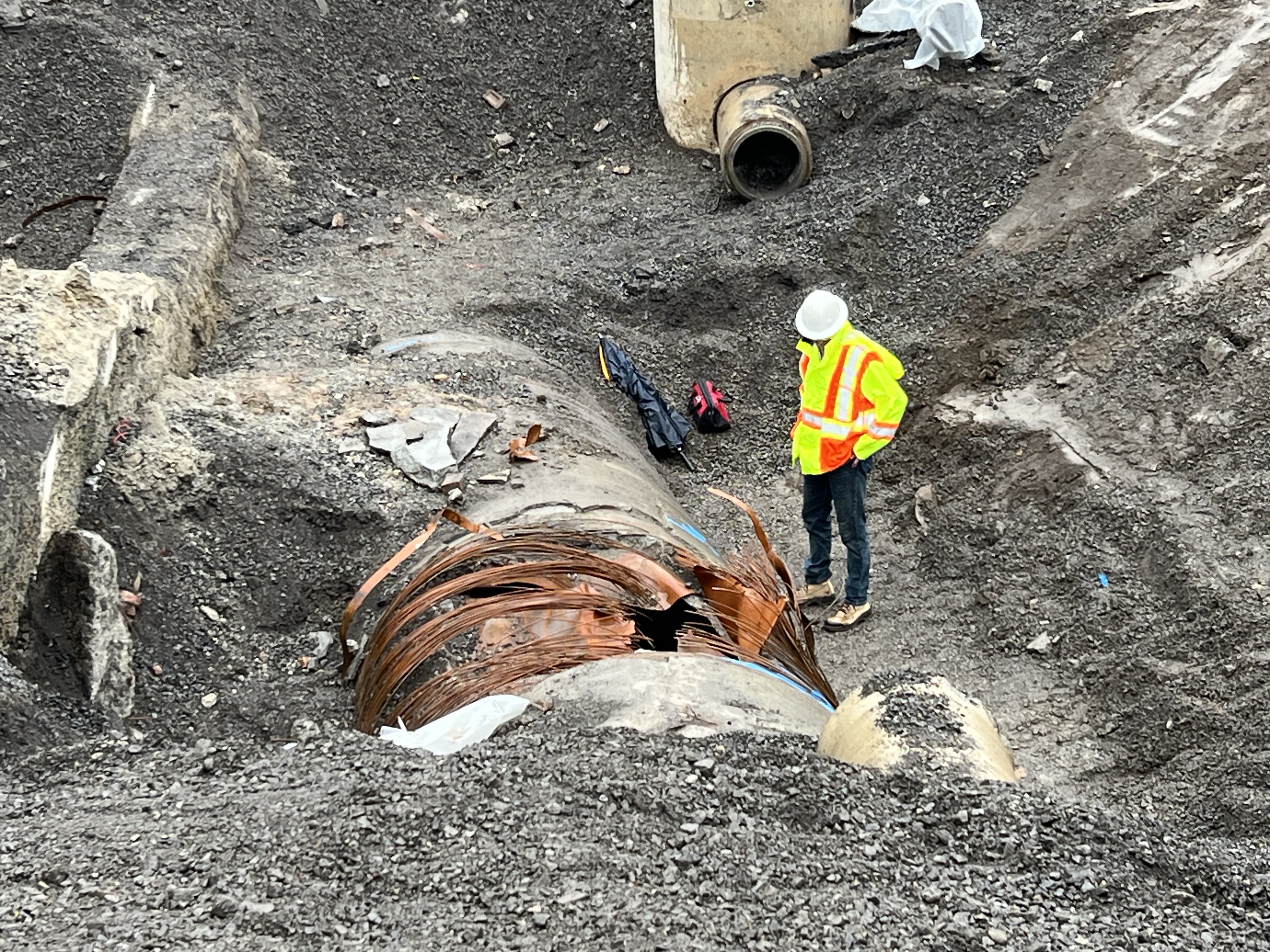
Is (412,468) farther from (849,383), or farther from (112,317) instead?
(849,383)

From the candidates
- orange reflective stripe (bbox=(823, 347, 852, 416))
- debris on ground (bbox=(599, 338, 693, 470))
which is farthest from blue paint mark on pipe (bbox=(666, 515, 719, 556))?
debris on ground (bbox=(599, 338, 693, 470))

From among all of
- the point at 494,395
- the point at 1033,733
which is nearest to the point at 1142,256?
the point at 1033,733

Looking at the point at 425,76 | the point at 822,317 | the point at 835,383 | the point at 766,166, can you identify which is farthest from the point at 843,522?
the point at 425,76

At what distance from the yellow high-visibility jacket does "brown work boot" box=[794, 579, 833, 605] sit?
0.89m

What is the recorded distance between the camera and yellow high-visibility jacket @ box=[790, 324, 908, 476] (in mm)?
5254

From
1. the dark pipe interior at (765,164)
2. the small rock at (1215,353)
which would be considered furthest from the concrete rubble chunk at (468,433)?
the dark pipe interior at (765,164)

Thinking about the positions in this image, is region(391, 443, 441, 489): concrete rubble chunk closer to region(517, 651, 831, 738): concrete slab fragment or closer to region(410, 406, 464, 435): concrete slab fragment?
region(410, 406, 464, 435): concrete slab fragment

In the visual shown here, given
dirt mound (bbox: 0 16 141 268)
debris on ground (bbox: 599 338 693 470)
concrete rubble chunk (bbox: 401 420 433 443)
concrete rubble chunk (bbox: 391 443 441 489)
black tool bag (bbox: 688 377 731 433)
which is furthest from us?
dirt mound (bbox: 0 16 141 268)

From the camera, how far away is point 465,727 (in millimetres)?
3936

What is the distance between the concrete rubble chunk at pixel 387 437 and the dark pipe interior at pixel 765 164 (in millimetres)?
4080

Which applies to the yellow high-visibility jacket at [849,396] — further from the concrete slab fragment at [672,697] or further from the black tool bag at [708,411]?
the black tool bag at [708,411]

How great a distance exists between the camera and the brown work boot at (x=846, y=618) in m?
5.91

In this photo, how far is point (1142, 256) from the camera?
6664mm

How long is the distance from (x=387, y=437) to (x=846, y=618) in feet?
8.17
